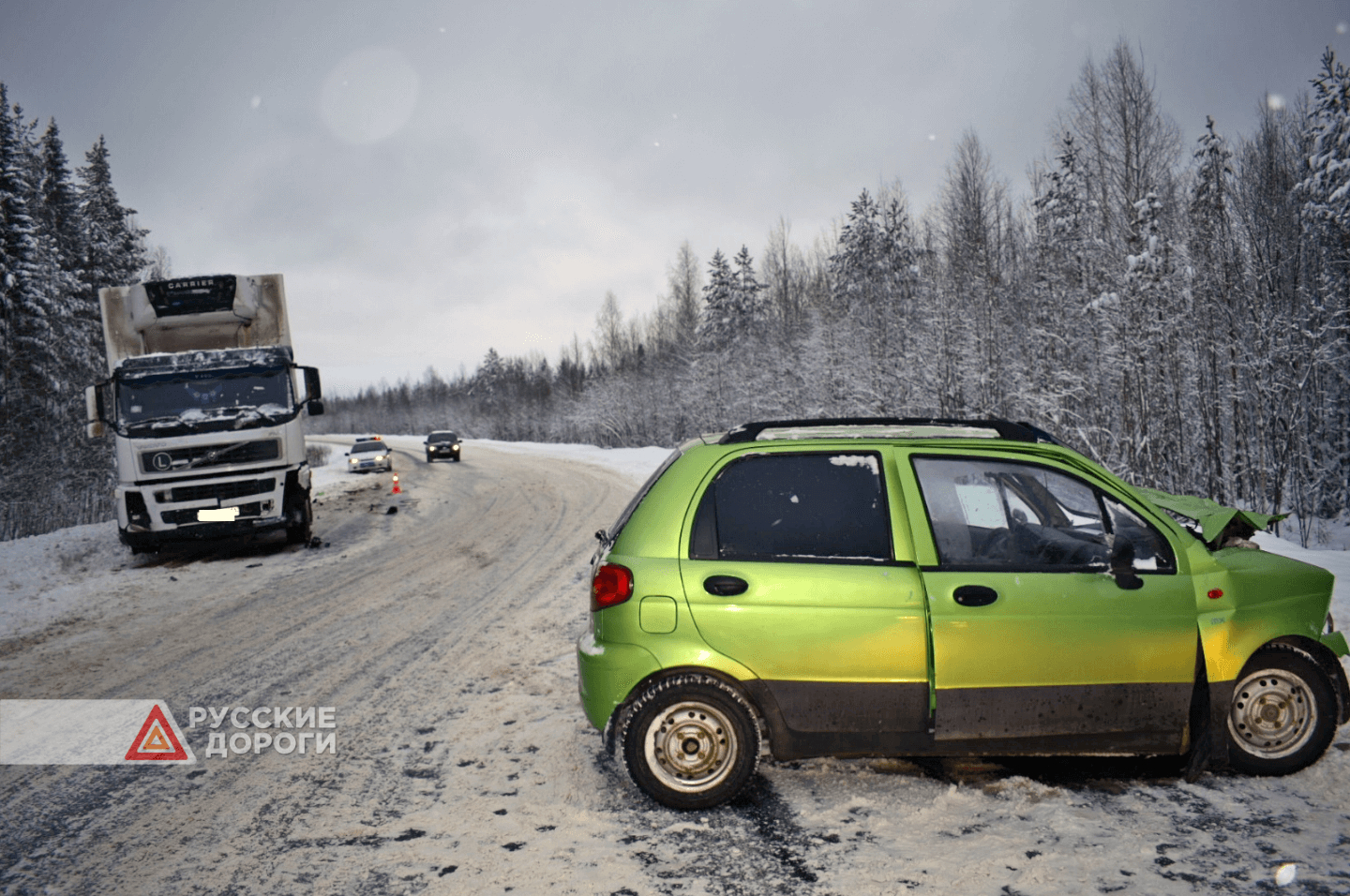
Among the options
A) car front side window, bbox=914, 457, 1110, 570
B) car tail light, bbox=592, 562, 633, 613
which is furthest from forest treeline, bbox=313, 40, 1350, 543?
car tail light, bbox=592, 562, 633, 613

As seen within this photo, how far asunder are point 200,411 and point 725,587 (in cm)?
1024

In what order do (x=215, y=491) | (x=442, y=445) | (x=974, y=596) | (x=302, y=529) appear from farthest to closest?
(x=442, y=445) → (x=302, y=529) → (x=215, y=491) → (x=974, y=596)

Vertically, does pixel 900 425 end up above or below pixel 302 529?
above

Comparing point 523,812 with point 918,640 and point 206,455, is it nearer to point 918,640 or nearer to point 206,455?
point 918,640

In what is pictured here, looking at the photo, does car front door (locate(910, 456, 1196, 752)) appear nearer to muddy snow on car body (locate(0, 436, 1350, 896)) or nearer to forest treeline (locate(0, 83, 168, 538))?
muddy snow on car body (locate(0, 436, 1350, 896))

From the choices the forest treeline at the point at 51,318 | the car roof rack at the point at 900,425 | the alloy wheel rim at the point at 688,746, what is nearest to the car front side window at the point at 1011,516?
the car roof rack at the point at 900,425

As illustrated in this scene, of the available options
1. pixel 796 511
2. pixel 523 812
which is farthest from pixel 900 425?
pixel 523 812

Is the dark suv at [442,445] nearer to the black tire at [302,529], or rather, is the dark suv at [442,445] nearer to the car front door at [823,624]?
the black tire at [302,529]

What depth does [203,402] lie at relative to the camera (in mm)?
10539

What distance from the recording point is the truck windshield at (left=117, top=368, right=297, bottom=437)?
33.3 ft

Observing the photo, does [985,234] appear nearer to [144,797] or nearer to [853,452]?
[853,452]

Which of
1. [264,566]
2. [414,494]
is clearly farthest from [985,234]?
[264,566]

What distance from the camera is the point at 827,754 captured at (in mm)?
3367

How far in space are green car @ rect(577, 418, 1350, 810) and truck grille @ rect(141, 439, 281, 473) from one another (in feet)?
30.6
